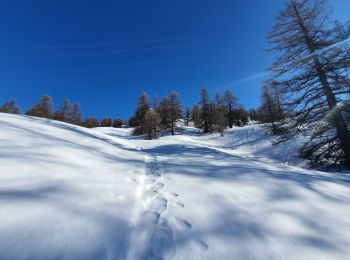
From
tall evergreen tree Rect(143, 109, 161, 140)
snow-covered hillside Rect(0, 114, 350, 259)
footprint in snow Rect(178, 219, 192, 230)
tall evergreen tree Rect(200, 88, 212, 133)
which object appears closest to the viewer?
snow-covered hillside Rect(0, 114, 350, 259)

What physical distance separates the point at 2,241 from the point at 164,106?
45300mm

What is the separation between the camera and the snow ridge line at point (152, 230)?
6.39 ft

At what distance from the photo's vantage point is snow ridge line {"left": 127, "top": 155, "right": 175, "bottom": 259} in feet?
6.39

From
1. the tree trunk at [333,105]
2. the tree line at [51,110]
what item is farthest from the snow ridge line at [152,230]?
the tree line at [51,110]

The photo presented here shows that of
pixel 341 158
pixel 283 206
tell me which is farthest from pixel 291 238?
pixel 341 158

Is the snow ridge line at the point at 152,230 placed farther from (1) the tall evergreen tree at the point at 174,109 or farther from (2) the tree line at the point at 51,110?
(2) the tree line at the point at 51,110

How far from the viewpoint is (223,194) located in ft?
12.0

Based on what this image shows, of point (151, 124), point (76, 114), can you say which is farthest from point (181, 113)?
point (76, 114)

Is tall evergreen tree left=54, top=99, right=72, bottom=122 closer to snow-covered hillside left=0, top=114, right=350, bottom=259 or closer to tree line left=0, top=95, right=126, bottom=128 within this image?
tree line left=0, top=95, right=126, bottom=128

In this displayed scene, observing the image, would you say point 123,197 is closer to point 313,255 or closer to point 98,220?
point 98,220

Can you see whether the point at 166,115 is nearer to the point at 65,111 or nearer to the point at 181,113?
the point at 181,113

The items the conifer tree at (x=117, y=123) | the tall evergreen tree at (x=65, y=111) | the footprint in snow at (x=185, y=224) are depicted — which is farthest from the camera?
the conifer tree at (x=117, y=123)

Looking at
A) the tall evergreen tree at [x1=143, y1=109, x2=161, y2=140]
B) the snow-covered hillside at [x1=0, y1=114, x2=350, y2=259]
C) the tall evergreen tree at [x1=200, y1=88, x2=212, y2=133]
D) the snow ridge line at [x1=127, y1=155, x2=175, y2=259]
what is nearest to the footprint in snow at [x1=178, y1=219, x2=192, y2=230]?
the snow-covered hillside at [x1=0, y1=114, x2=350, y2=259]

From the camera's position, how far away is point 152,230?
2355mm
